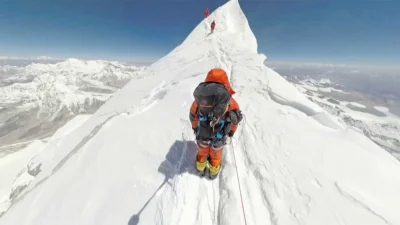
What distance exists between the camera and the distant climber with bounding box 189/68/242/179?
10.5 feet

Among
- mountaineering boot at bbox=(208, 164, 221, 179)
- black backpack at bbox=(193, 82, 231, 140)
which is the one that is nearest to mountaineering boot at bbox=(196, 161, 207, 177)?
mountaineering boot at bbox=(208, 164, 221, 179)

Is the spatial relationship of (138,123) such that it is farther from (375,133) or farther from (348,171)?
(375,133)

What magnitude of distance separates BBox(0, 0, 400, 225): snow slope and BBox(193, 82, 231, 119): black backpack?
5.36 ft

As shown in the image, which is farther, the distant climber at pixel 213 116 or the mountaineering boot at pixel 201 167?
the mountaineering boot at pixel 201 167

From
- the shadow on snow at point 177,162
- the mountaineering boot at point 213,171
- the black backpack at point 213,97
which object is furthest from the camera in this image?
the shadow on snow at point 177,162

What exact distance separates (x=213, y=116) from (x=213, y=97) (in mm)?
387

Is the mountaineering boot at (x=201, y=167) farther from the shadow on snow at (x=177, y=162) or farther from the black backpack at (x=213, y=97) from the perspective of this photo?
the black backpack at (x=213, y=97)

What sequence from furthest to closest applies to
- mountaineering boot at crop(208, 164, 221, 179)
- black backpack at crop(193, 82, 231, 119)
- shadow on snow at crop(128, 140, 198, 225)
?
shadow on snow at crop(128, 140, 198, 225)
mountaineering boot at crop(208, 164, 221, 179)
black backpack at crop(193, 82, 231, 119)

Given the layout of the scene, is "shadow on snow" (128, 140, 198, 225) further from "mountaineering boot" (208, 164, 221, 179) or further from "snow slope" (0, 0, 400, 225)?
"mountaineering boot" (208, 164, 221, 179)

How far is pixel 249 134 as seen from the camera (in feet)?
17.0

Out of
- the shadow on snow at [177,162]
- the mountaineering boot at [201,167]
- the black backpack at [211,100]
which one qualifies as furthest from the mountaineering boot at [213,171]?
the black backpack at [211,100]

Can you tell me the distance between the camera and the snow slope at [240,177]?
3.22 m

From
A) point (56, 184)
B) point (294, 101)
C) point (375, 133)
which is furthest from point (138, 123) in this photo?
point (375, 133)

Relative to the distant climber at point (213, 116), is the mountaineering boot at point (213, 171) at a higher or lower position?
lower
